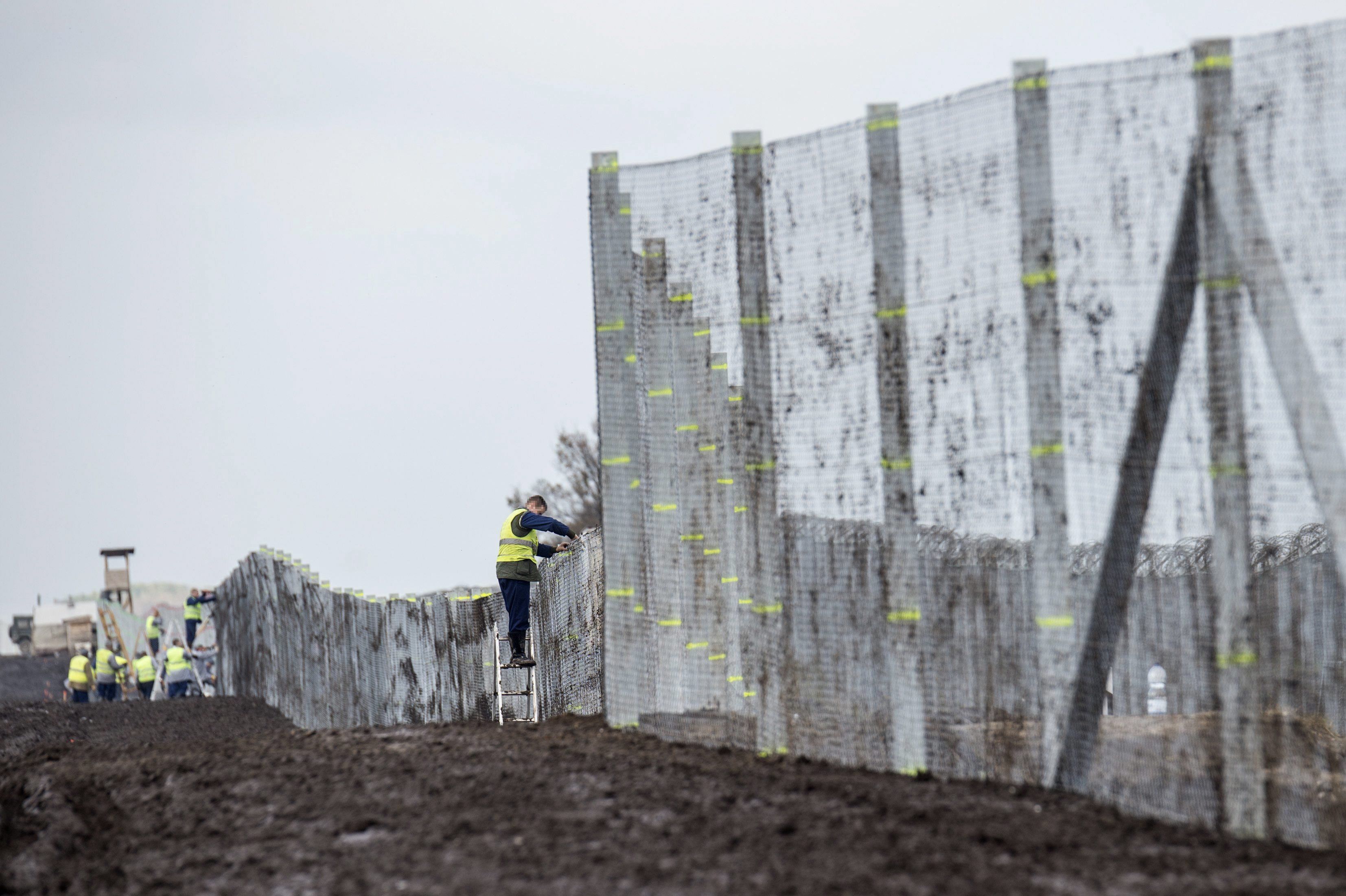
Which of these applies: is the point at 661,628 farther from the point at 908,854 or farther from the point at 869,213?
the point at 908,854

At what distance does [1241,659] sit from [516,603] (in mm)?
7597

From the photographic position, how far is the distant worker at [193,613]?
3180cm

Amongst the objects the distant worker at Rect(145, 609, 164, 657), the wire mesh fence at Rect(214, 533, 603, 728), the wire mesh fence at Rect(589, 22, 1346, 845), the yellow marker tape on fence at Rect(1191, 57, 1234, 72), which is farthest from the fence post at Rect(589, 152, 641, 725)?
the distant worker at Rect(145, 609, 164, 657)

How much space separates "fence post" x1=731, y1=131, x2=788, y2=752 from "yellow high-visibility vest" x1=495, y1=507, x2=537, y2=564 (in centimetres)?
497

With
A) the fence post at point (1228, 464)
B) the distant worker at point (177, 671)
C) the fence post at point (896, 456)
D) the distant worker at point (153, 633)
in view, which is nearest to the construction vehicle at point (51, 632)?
the distant worker at point (153, 633)

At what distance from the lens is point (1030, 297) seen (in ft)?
19.2

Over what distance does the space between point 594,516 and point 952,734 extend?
4293 centimetres

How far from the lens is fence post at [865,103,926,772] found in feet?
20.6

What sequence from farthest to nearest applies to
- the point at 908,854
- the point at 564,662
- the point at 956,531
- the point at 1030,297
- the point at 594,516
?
the point at 594,516 → the point at 564,662 → the point at 956,531 → the point at 1030,297 → the point at 908,854

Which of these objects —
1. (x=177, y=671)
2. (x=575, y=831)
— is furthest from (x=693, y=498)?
(x=177, y=671)

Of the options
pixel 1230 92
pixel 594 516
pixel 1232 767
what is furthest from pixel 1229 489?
pixel 594 516

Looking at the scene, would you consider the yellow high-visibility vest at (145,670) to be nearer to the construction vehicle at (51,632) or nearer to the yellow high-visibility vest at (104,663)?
the yellow high-visibility vest at (104,663)

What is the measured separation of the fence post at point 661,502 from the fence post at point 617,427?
0.31ft

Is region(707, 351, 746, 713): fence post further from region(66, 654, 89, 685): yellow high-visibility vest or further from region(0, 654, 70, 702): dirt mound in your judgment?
region(0, 654, 70, 702): dirt mound
